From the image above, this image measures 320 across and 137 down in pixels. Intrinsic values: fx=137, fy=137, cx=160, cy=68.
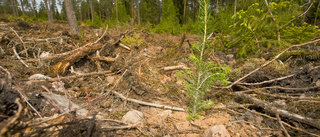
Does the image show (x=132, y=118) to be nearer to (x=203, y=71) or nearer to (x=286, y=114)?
(x=203, y=71)

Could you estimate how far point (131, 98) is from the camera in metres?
2.49

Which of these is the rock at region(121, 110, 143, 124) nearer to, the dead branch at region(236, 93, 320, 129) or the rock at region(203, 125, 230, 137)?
the rock at region(203, 125, 230, 137)

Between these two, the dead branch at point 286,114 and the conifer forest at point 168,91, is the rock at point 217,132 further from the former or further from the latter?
the dead branch at point 286,114

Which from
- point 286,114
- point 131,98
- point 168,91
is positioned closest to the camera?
point 286,114

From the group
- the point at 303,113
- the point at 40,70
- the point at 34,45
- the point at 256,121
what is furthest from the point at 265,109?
the point at 34,45

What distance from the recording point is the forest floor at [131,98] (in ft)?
4.90

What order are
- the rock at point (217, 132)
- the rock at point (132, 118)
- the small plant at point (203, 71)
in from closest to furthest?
the rock at point (217, 132)
the small plant at point (203, 71)
the rock at point (132, 118)

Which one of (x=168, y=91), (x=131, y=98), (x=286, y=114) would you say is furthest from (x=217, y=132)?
(x=131, y=98)

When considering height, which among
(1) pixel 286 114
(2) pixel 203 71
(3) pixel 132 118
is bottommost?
(3) pixel 132 118

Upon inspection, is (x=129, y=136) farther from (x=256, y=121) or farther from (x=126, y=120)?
(x=256, y=121)

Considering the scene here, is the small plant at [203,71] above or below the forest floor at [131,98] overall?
above

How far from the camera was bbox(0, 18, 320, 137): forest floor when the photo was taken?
1.49 metres

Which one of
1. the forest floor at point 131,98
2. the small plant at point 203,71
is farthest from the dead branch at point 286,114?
the small plant at point 203,71

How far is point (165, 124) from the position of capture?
73.2 inches
